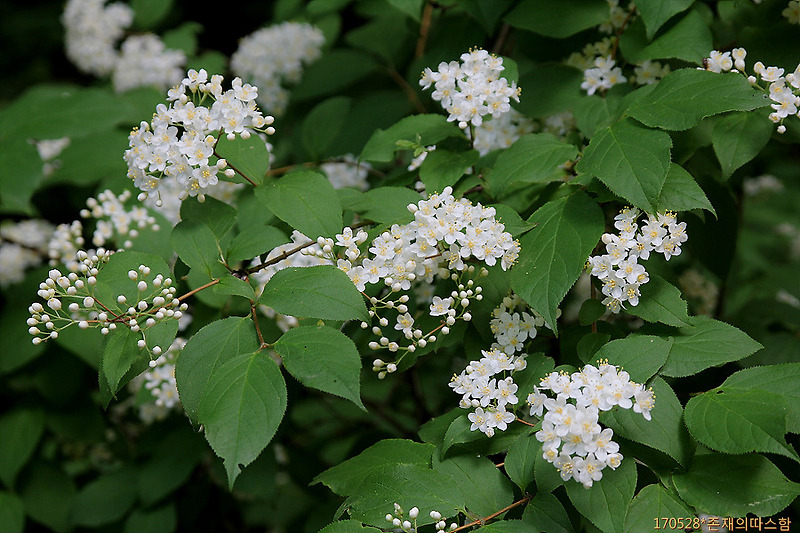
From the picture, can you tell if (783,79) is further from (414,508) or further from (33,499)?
(33,499)

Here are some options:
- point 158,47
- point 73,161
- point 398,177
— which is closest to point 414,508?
point 398,177

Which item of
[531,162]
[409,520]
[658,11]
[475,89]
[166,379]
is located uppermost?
[658,11]

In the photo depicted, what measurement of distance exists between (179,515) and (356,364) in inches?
80.8

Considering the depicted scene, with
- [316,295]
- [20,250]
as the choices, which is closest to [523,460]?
[316,295]

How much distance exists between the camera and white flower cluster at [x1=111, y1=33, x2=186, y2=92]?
13.9 ft

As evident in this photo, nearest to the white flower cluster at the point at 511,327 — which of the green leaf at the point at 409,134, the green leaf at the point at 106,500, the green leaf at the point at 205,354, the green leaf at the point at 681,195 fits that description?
the green leaf at the point at 681,195

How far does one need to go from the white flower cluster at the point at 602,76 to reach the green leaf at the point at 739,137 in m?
0.41

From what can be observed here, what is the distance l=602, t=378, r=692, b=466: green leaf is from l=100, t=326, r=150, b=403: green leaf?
1158 millimetres

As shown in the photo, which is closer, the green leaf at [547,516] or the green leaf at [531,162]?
the green leaf at [547,516]

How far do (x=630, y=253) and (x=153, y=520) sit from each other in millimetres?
2347

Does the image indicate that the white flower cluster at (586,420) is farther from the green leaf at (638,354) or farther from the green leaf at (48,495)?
the green leaf at (48,495)

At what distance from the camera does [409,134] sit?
219 centimetres

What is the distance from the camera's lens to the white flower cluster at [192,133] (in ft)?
5.94

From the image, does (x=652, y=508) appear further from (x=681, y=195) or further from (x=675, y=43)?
(x=675, y=43)
